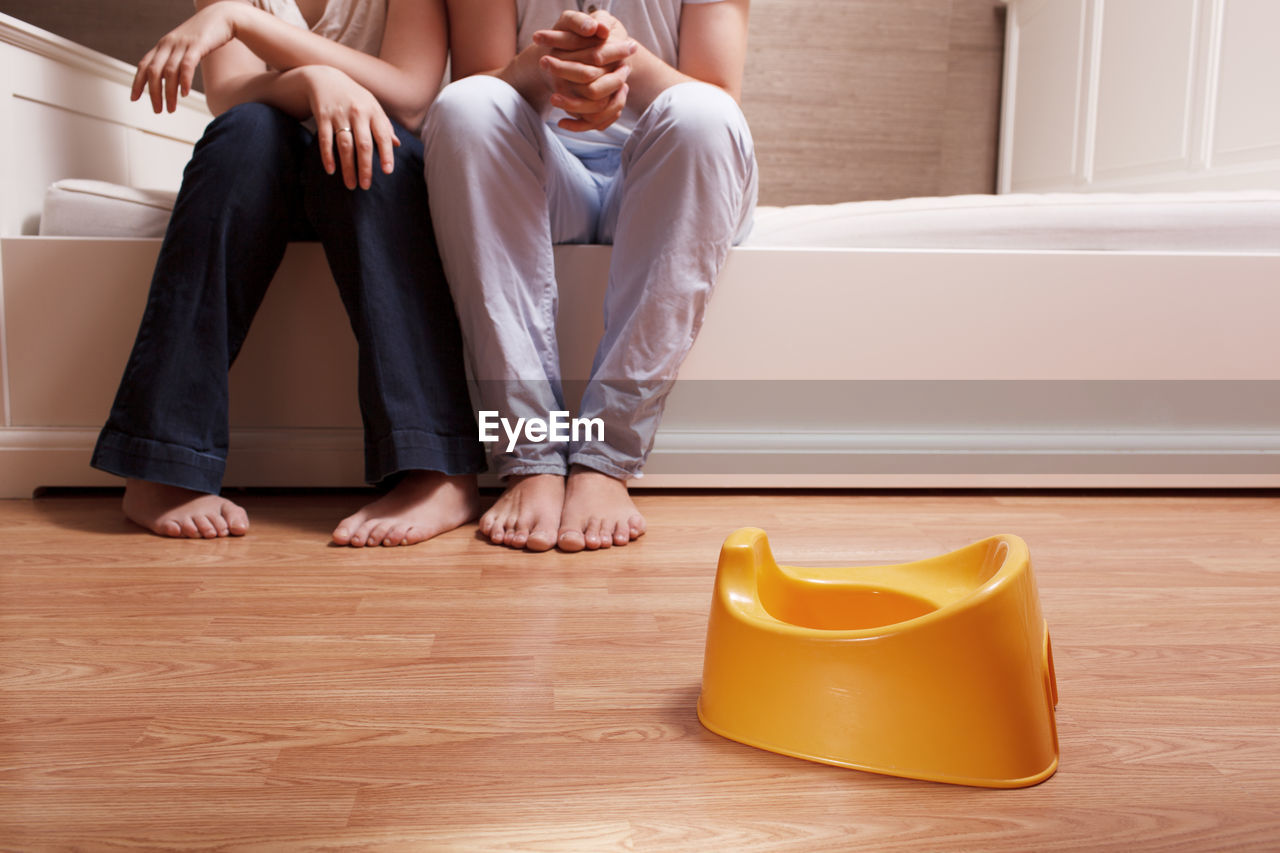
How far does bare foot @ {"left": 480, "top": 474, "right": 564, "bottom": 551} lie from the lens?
88cm

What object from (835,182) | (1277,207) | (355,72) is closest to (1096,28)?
(835,182)

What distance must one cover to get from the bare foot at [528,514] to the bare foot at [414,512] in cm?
5

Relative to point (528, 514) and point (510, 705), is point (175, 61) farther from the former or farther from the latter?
point (510, 705)

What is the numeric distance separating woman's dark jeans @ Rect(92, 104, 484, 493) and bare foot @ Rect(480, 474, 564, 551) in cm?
7

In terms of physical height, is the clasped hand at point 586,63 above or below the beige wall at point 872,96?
below

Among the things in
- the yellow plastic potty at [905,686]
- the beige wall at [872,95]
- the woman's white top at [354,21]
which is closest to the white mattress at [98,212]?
the woman's white top at [354,21]

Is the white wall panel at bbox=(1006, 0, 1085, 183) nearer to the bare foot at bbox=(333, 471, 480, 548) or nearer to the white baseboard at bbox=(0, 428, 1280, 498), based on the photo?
the white baseboard at bbox=(0, 428, 1280, 498)

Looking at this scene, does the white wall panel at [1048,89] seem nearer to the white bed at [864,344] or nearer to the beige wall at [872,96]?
the beige wall at [872,96]

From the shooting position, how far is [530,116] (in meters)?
0.95

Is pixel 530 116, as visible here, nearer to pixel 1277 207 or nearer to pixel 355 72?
pixel 355 72

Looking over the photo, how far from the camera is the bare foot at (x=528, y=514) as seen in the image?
0.88m

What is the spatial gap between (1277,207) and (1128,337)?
0.25 meters

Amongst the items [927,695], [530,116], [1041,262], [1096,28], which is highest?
[1096,28]

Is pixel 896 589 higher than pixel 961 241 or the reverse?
the reverse
